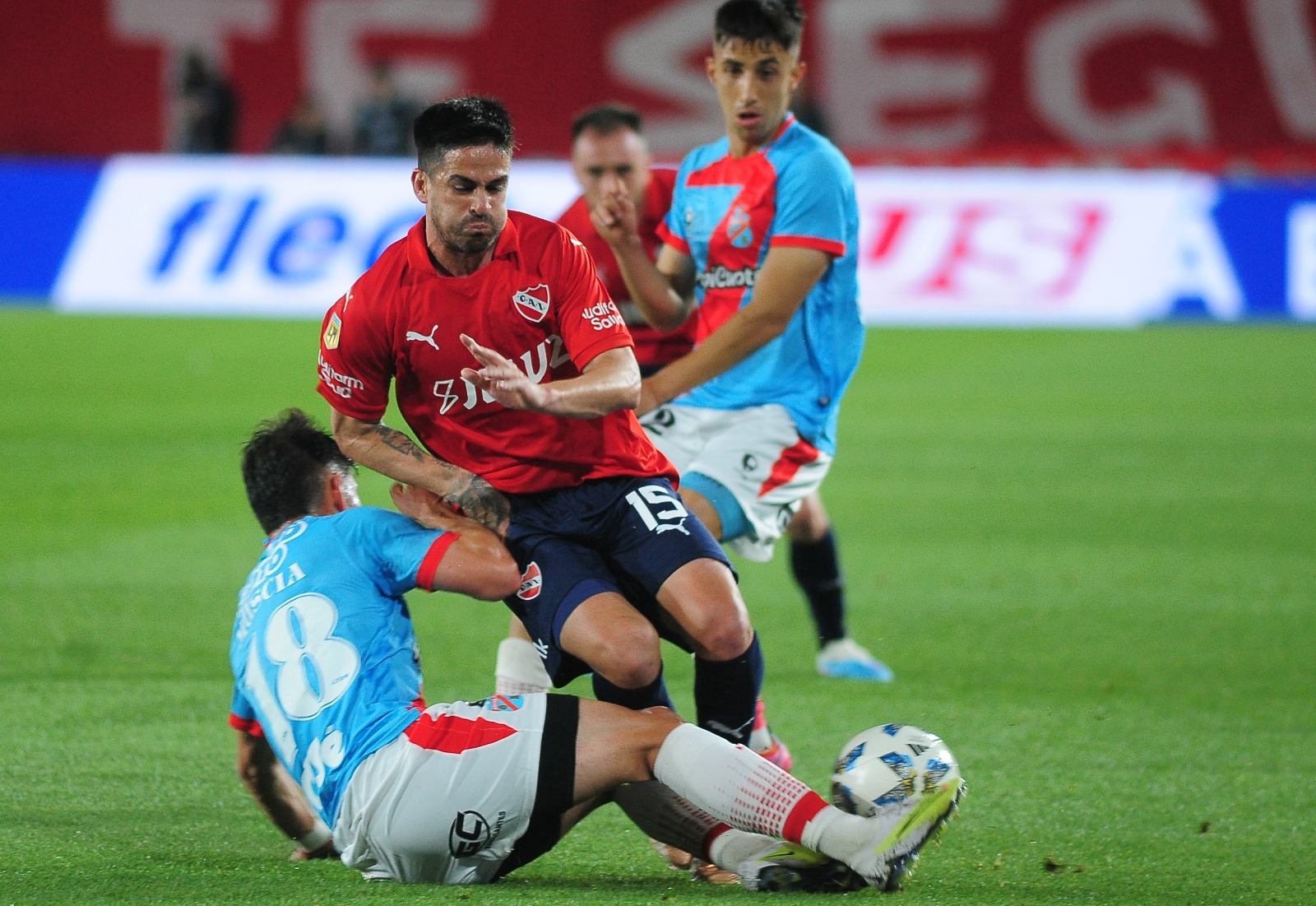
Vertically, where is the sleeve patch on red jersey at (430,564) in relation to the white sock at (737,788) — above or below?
above

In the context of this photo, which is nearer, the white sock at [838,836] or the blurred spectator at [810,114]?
the white sock at [838,836]

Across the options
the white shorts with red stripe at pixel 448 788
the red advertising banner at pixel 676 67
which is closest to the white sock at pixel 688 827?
the white shorts with red stripe at pixel 448 788

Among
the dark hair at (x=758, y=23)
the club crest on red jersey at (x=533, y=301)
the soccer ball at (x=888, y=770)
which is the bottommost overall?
the soccer ball at (x=888, y=770)

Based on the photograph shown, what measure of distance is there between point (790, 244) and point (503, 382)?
1.87m

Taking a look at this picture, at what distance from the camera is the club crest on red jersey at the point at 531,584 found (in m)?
4.40

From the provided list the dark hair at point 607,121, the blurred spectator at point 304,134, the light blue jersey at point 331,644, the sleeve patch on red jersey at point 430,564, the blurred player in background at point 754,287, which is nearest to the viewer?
the light blue jersey at point 331,644

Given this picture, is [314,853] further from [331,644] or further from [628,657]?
[628,657]

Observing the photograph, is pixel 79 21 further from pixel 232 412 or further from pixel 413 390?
pixel 413 390

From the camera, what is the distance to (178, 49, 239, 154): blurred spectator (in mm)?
22516

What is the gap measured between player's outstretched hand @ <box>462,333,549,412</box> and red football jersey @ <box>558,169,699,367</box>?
7.03ft

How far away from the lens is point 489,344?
4.46 m

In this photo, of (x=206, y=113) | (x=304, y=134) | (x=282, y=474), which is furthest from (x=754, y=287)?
(x=206, y=113)

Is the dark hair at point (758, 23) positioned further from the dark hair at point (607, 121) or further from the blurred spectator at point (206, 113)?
the blurred spectator at point (206, 113)

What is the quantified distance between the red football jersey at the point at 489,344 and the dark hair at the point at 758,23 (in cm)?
139
